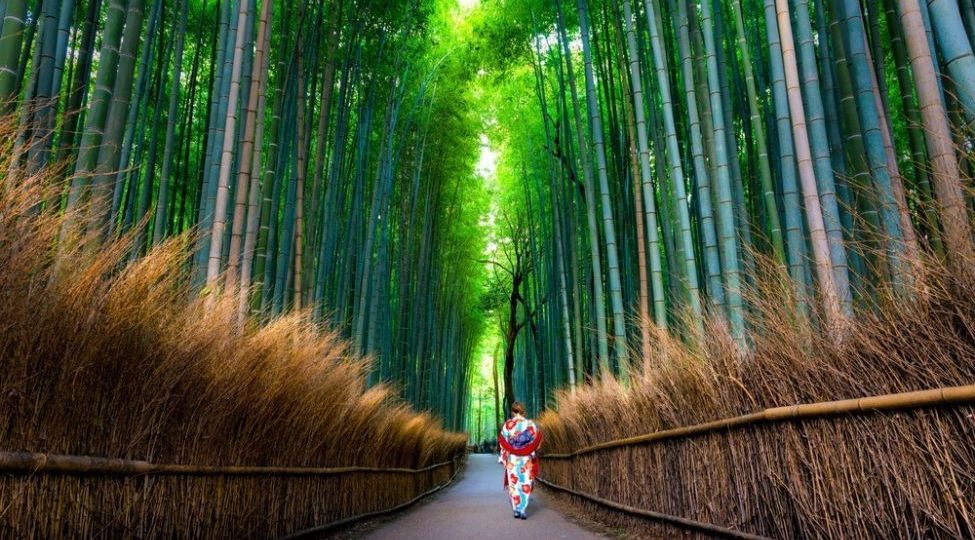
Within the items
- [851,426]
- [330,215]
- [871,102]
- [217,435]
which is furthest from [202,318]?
[330,215]

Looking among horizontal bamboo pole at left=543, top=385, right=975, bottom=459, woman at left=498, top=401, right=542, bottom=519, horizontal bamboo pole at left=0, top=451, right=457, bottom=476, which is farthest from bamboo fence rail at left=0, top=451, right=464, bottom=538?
horizontal bamboo pole at left=543, top=385, right=975, bottom=459

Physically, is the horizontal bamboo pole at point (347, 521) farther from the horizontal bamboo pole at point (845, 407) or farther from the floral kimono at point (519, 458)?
the horizontal bamboo pole at point (845, 407)

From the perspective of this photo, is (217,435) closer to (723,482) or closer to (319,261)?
(723,482)

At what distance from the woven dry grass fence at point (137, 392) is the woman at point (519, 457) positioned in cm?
219

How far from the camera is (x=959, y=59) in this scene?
7.84ft

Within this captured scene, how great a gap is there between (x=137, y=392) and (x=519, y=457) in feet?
13.7

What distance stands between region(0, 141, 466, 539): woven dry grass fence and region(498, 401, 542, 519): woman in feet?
7.19

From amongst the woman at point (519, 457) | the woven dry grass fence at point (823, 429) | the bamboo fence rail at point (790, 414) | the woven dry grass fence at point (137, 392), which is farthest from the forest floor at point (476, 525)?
the woven dry grass fence at point (137, 392)

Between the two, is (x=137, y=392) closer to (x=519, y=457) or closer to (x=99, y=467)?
(x=99, y=467)

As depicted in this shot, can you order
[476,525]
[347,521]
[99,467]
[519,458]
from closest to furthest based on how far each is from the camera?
[99,467]
[347,521]
[476,525]
[519,458]


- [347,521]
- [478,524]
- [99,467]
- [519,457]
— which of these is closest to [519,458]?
[519,457]

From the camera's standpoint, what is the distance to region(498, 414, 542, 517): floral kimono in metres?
5.69

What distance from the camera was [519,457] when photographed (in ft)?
19.5

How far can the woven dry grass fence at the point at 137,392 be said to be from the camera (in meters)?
1.69
